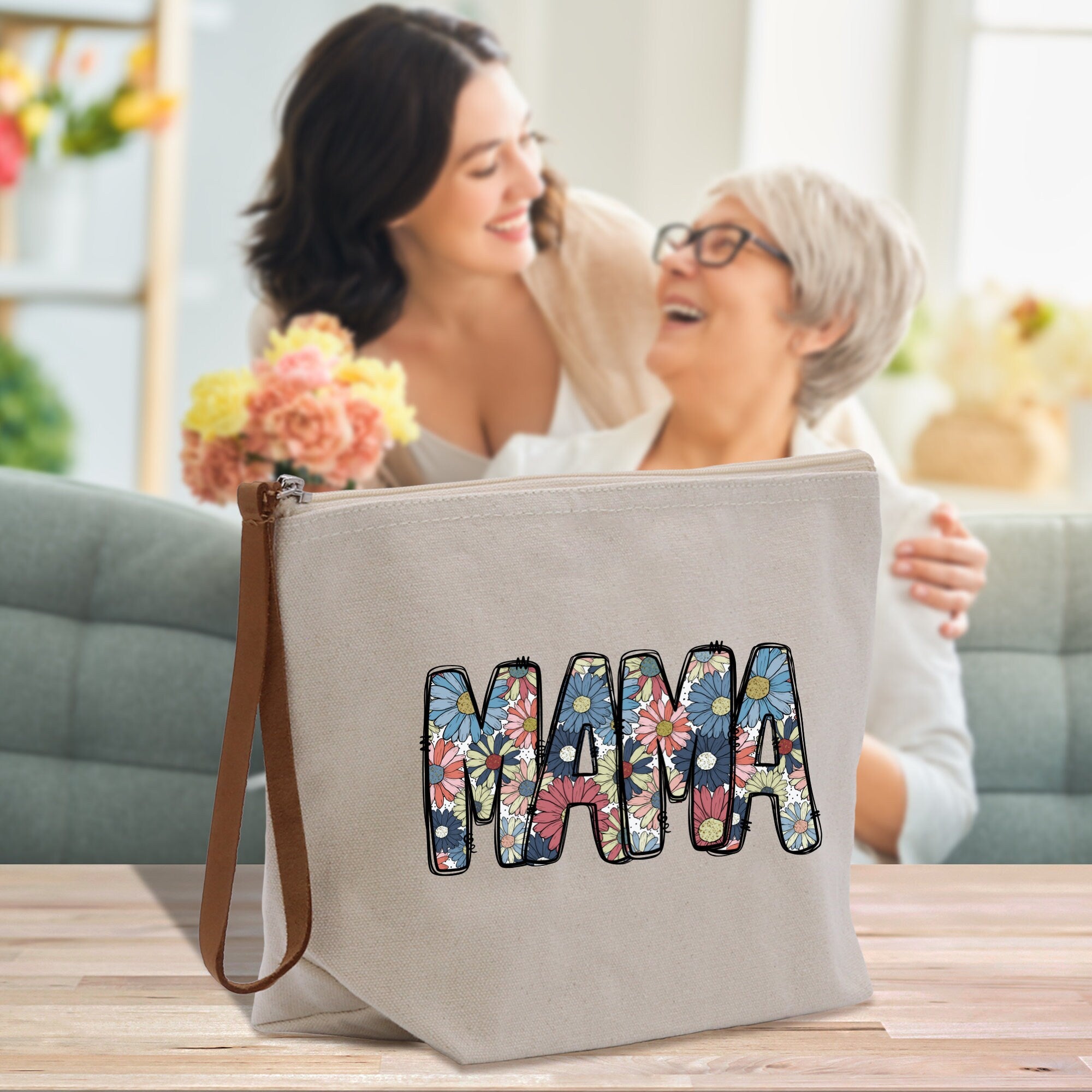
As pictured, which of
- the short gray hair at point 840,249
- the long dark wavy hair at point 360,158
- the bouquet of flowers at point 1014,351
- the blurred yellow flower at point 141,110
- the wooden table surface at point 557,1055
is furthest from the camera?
the blurred yellow flower at point 141,110

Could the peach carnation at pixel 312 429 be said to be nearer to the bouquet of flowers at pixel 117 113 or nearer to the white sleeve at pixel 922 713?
the white sleeve at pixel 922 713

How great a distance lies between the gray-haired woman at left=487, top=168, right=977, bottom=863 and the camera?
1.15m

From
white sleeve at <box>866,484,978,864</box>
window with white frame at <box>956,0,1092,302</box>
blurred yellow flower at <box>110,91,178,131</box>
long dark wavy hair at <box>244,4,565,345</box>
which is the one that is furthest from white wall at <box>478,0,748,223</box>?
white sleeve at <box>866,484,978,864</box>

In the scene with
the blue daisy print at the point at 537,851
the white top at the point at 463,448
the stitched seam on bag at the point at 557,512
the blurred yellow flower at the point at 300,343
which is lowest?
the blue daisy print at the point at 537,851

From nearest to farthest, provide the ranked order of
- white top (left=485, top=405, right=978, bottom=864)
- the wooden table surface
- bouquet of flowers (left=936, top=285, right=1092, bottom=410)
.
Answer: the wooden table surface < white top (left=485, top=405, right=978, bottom=864) < bouquet of flowers (left=936, top=285, right=1092, bottom=410)

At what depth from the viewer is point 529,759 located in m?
0.58

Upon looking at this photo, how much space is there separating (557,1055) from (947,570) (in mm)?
741

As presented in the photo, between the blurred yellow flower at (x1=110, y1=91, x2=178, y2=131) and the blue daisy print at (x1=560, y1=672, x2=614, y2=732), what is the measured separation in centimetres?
222

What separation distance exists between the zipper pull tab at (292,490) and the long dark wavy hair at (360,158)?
88 centimetres

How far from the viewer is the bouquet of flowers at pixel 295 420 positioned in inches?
45.3

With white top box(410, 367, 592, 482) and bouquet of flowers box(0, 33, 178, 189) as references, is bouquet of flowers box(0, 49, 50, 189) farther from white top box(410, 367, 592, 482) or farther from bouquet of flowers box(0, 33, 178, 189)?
white top box(410, 367, 592, 482)

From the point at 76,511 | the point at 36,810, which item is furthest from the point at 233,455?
the point at 36,810

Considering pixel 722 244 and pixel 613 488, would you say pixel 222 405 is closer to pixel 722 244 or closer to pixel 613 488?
pixel 722 244

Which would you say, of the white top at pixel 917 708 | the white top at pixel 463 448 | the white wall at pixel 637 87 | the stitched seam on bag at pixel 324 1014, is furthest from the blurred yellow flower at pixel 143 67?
the stitched seam on bag at pixel 324 1014
